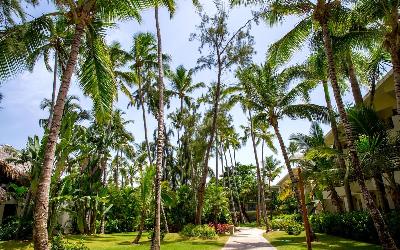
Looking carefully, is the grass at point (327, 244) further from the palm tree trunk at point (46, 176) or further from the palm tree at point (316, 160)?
the palm tree trunk at point (46, 176)

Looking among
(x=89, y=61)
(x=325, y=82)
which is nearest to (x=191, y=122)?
(x=325, y=82)

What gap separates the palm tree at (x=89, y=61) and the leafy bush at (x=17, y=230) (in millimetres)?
11799

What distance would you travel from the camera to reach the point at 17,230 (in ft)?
64.4

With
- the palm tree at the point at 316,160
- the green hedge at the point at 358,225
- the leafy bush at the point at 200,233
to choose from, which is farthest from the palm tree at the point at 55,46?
the palm tree at the point at 316,160

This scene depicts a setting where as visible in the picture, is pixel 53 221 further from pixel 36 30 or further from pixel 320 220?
pixel 320 220

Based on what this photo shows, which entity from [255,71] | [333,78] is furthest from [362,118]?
[255,71]

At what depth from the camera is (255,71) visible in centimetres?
2431

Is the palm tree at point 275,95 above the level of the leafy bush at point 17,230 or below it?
above

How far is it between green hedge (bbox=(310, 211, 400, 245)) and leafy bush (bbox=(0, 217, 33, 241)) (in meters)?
17.9

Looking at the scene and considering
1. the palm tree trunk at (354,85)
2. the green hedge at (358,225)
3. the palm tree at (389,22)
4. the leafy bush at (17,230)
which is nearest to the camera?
the palm tree at (389,22)

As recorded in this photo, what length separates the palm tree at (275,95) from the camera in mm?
22359

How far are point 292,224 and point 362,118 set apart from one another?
1152cm

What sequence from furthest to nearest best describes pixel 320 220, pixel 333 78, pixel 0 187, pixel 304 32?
pixel 320 220
pixel 0 187
pixel 304 32
pixel 333 78

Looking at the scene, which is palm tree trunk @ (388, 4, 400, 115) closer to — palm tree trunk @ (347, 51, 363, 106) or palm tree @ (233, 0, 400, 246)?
palm tree @ (233, 0, 400, 246)
